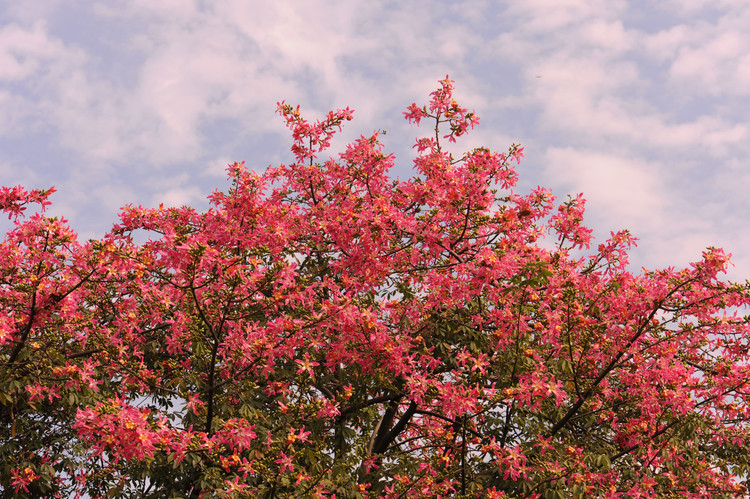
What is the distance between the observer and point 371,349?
8.82 metres

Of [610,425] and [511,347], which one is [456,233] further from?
[610,425]

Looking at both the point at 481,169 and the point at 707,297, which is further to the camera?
the point at 481,169

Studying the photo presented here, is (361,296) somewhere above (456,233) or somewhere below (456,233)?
below

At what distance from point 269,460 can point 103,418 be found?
6.23 feet

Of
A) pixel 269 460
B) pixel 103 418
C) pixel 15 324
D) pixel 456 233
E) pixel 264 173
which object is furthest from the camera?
pixel 264 173

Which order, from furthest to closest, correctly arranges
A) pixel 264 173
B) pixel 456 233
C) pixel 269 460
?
pixel 264 173 < pixel 456 233 < pixel 269 460

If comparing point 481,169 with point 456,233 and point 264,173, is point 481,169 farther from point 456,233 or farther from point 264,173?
point 264,173

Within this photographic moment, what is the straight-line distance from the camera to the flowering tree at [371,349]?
7.99 meters

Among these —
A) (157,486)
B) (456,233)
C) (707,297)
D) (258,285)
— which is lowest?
(157,486)

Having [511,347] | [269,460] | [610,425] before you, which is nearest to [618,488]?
[610,425]

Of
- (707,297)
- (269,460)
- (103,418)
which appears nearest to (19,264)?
(103,418)

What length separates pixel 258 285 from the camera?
7.75 meters

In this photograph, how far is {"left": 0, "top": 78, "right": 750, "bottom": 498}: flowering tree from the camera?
7.99 meters

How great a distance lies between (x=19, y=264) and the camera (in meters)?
9.00
